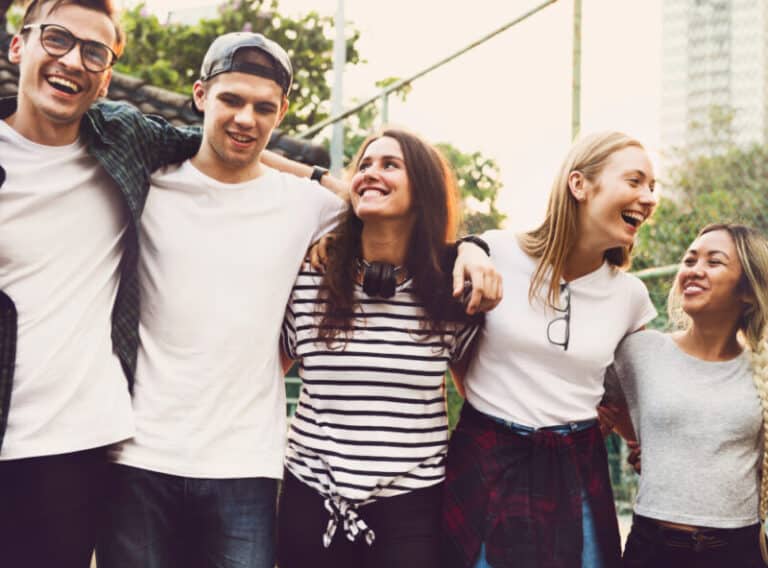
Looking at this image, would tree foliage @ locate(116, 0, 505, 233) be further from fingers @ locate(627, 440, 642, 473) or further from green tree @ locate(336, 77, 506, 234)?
fingers @ locate(627, 440, 642, 473)

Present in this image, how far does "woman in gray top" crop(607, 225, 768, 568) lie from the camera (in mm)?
2650

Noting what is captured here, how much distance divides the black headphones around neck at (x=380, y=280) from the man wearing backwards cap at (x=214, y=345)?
245 mm

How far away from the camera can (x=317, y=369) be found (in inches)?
102

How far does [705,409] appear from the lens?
8.87 feet

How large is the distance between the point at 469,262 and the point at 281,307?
0.57 metres

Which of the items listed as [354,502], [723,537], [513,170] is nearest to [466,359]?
[354,502]

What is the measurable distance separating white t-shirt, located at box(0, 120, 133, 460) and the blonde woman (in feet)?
3.36

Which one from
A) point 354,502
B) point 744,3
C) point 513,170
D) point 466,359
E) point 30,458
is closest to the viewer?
point 30,458

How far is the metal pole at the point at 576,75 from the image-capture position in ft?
13.3

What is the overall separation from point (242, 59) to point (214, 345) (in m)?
0.83

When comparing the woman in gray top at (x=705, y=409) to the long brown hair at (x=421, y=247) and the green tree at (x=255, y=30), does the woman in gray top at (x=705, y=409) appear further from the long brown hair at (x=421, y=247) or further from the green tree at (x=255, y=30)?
the green tree at (x=255, y=30)

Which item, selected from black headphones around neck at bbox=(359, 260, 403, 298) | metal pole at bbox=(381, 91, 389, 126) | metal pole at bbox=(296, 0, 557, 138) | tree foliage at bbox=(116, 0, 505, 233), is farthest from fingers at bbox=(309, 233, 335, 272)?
tree foliage at bbox=(116, 0, 505, 233)

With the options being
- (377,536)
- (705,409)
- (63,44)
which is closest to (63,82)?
(63,44)

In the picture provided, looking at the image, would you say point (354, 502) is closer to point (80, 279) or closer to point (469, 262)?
point (469, 262)
